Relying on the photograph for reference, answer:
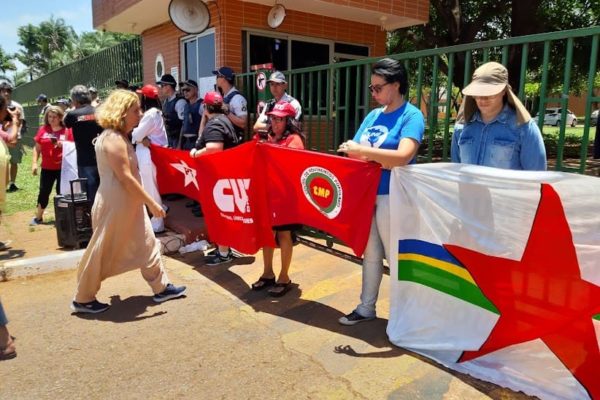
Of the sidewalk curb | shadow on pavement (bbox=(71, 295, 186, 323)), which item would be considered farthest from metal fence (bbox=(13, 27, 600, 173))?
the sidewalk curb

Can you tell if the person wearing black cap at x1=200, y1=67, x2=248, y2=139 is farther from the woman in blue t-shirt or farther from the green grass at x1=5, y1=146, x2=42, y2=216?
the green grass at x1=5, y1=146, x2=42, y2=216

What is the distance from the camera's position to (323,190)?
3717mm

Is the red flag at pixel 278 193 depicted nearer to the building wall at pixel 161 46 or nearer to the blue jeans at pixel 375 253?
the blue jeans at pixel 375 253

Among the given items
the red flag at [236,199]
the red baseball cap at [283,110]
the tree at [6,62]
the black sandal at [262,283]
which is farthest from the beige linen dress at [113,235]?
the tree at [6,62]

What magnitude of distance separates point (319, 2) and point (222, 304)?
19.1 feet

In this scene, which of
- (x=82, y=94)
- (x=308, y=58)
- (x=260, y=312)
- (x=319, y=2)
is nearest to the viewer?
(x=260, y=312)

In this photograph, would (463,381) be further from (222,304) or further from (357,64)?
(357,64)

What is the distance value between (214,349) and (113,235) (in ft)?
4.43

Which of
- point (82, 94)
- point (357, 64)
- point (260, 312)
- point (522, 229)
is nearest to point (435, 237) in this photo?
point (522, 229)

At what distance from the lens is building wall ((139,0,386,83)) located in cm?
779

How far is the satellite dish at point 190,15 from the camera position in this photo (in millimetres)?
7301

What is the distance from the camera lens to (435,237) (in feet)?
9.77

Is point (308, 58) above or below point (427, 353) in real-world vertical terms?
above

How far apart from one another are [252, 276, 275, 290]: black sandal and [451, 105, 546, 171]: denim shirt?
7.29ft
